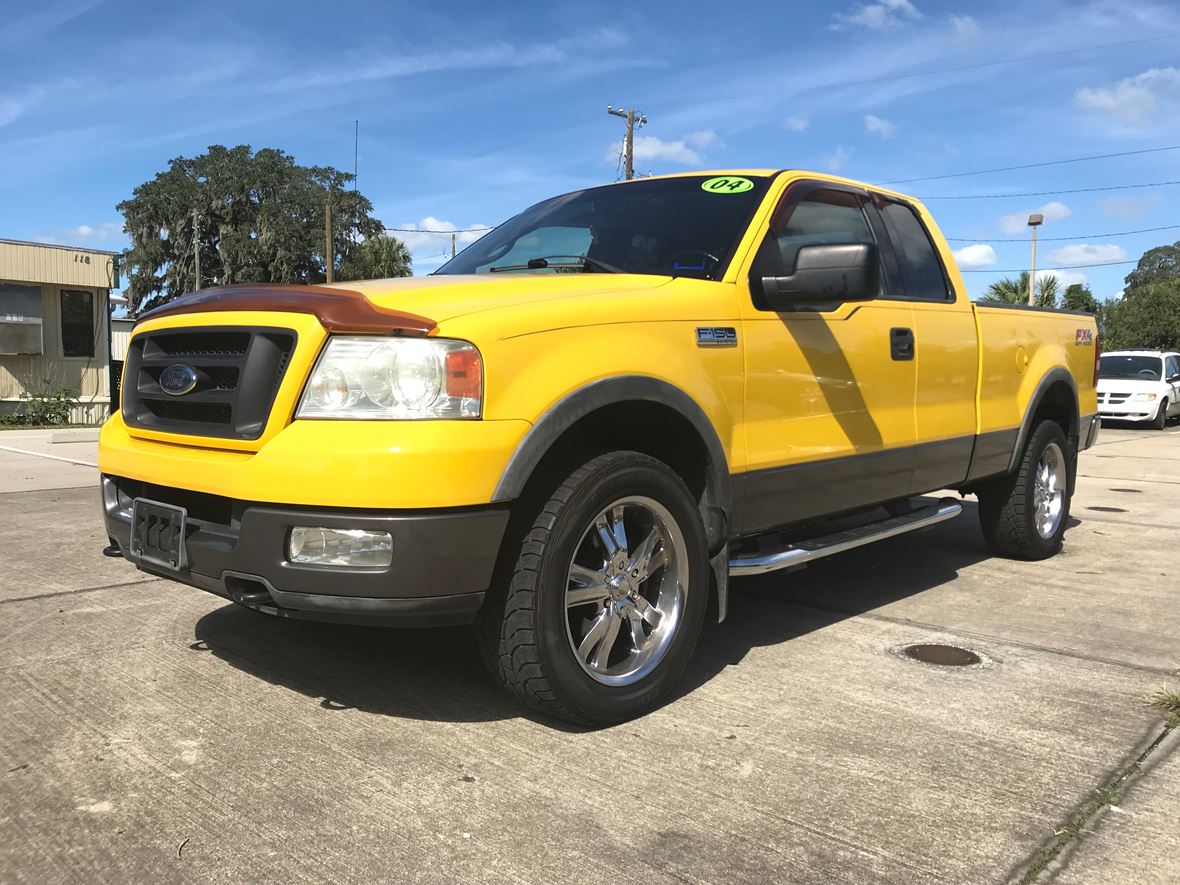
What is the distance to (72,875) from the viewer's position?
2.23 metres

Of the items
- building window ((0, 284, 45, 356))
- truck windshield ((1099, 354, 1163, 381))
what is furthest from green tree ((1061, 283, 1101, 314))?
building window ((0, 284, 45, 356))

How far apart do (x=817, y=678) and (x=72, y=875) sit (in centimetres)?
250

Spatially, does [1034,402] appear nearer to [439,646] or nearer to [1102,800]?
[1102,800]

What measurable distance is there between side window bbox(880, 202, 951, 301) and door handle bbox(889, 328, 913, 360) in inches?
12.0

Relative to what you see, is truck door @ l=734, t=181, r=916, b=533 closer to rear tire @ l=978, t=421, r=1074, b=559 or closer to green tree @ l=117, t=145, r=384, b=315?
rear tire @ l=978, t=421, r=1074, b=559

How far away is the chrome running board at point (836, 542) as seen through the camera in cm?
362

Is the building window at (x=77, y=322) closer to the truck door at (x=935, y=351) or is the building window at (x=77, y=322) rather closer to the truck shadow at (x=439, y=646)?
the truck shadow at (x=439, y=646)

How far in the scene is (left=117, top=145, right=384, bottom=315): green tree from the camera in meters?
61.2

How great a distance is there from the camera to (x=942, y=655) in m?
3.98

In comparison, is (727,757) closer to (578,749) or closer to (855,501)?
(578,749)

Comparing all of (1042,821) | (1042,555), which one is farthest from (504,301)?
(1042,555)

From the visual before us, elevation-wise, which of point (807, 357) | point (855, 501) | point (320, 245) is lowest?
point (855, 501)

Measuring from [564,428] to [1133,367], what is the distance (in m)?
Result: 23.2

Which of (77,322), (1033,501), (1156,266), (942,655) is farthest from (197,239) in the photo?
(1156,266)
